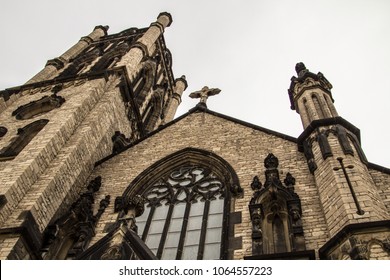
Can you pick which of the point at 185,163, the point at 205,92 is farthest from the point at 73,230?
the point at 205,92

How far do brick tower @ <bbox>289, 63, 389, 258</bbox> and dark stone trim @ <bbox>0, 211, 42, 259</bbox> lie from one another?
5.46 meters

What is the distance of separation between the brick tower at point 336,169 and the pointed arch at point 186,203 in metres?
1.95

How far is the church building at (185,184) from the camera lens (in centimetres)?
737

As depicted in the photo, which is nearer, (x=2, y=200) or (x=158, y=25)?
(x=2, y=200)

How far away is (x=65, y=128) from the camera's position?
11.7 metres

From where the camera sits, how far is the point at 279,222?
829 cm

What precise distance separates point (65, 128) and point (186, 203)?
404 centimetres

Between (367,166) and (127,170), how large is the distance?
6.01 meters

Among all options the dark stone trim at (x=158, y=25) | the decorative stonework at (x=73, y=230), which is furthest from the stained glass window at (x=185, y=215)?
the dark stone trim at (x=158, y=25)

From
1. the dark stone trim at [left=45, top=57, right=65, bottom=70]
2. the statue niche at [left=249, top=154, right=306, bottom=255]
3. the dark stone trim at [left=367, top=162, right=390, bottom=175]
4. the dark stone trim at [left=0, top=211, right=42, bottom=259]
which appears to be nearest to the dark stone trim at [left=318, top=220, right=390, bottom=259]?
the statue niche at [left=249, top=154, right=306, bottom=255]

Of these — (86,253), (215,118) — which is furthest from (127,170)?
(86,253)

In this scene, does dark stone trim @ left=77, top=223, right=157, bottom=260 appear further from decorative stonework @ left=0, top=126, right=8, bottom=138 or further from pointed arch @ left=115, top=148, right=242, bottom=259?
decorative stonework @ left=0, top=126, right=8, bottom=138

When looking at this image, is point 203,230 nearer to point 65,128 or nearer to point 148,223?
point 148,223

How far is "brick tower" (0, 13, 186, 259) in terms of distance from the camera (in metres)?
9.05
